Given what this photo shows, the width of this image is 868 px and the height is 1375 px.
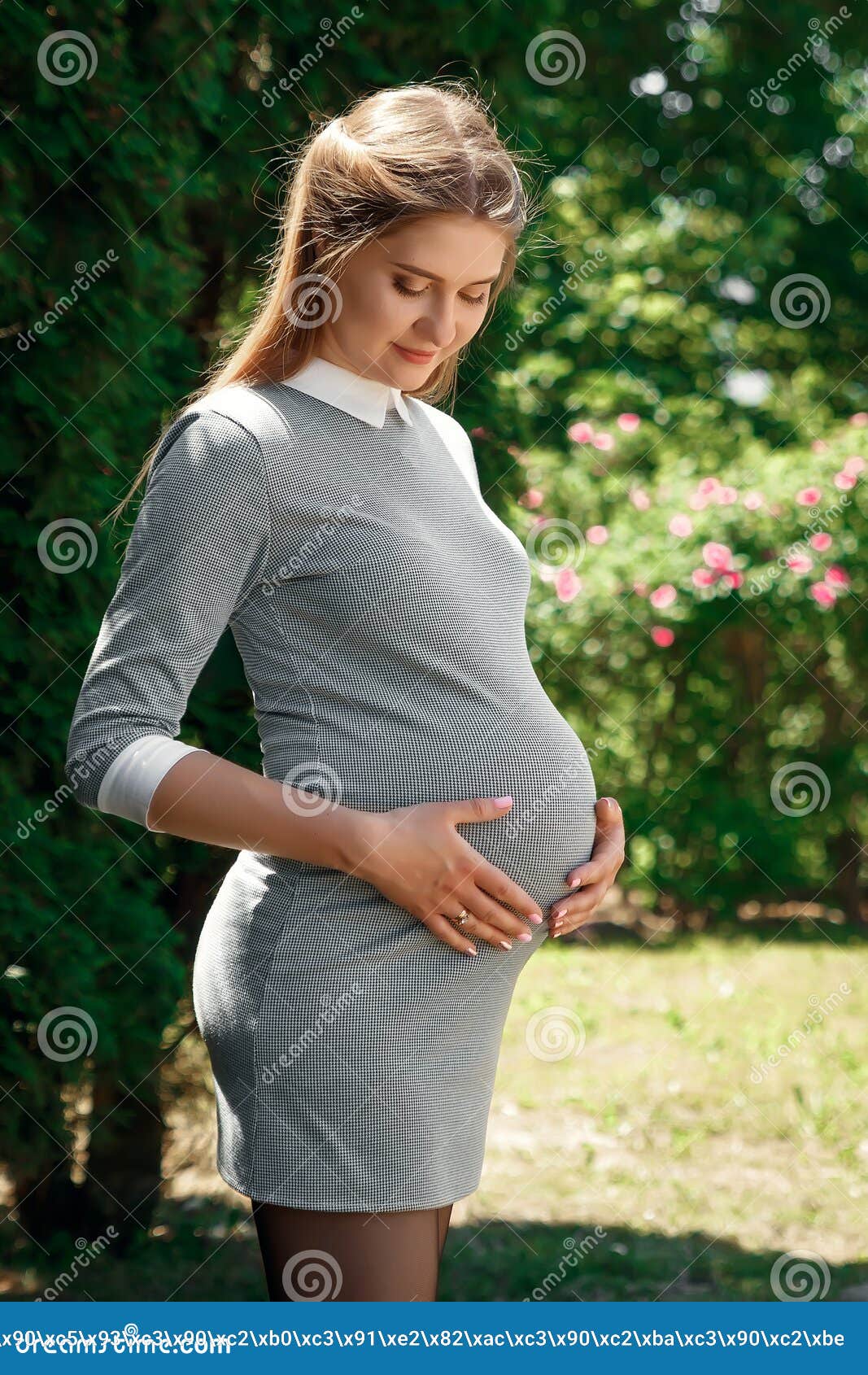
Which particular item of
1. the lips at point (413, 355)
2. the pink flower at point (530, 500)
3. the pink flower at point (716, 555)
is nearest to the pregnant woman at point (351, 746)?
the lips at point (413, 355)

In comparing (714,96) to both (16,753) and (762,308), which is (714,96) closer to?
(762,308)

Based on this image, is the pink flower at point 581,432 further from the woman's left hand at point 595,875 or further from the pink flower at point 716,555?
the woman's left hand at point 595,875

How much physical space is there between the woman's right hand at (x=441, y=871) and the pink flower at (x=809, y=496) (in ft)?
19.4

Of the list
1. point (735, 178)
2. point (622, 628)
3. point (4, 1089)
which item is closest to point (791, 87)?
point (735, 178)

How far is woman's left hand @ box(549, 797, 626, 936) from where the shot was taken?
1.55 m

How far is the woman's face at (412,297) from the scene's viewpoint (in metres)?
1.45

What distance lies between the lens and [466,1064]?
147 centimetres

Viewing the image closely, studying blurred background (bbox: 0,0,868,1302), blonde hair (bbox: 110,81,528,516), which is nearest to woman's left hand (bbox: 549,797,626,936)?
blonde hair (bbox: 110,81,528,516)

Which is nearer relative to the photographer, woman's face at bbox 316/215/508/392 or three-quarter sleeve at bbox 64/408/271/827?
three-quarter sleeve at bbox 64/408/271/827

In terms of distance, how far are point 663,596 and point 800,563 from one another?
0.72m

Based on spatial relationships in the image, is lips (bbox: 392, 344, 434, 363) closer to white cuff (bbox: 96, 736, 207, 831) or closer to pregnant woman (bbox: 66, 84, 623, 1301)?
pregnant woman (bbox: 66, 84, 623, 1301)

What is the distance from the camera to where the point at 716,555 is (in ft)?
23.2

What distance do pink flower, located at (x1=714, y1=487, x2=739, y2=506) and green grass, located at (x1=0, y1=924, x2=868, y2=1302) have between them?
239cm

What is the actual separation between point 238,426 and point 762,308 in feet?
25.0
